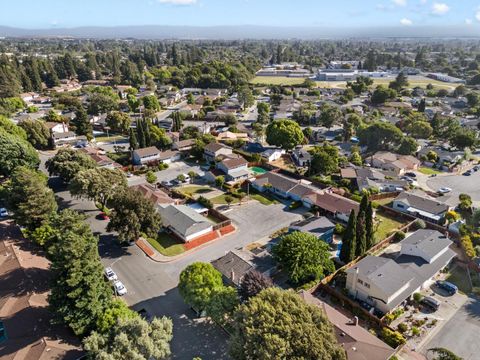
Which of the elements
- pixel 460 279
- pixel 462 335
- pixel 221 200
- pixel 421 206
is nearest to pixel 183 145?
pixel 221 200

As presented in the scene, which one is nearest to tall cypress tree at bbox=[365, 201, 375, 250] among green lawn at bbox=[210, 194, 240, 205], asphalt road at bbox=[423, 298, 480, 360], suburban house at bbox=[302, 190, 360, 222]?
suburban house at bbox=[302, 190, 360, 222]

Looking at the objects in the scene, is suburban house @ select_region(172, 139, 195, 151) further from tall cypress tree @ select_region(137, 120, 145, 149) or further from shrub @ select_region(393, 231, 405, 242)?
shrub @ select_region(393, 231, 405, 242)

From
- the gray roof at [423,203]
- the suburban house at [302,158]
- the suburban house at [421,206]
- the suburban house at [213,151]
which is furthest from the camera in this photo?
the suburban house at [302,158]

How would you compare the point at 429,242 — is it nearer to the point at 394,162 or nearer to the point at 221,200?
the point at 221,200

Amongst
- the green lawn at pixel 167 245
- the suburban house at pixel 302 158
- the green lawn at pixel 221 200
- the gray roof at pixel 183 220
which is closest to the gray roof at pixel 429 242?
the gray roof at pixel 183 220

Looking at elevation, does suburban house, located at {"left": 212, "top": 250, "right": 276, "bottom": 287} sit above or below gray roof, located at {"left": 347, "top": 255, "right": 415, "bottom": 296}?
below

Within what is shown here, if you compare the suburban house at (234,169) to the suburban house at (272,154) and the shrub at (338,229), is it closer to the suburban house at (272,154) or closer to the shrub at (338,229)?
the suburban house at (272,154)
